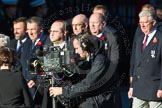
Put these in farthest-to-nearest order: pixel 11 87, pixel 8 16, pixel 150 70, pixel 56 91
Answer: pixel 8 16, pixel 150 70, pixel 56 91, pixel 11 87

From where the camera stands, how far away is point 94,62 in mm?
8078

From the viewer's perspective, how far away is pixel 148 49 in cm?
903

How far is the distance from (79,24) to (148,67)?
112cm

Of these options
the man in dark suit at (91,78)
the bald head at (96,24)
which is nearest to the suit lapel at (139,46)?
the bald head at (96,24)

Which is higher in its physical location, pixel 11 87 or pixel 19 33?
pixel 19 33

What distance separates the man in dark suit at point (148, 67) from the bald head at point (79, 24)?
2.57ft

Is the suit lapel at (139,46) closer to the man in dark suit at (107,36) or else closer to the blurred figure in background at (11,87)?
the man in dark suit at (107,36)

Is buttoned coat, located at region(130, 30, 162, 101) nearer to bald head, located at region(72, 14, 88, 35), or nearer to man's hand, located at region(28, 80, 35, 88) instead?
bald head, located at region(72, 14, 88, 35)

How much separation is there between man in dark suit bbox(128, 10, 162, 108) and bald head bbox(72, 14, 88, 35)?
782 millimetres

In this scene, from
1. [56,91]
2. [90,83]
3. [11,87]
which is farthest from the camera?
[56,91]

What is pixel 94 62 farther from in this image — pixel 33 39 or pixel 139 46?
A: pixel 33 39

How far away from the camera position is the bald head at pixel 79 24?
9258 mm

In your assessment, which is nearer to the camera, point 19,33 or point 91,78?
point 91,78

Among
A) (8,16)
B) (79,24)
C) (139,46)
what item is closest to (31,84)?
(79,24)
